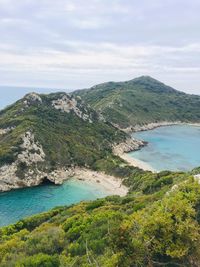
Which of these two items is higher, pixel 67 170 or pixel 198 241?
pixel 198 241

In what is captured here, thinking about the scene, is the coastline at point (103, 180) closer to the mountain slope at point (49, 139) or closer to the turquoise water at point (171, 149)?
the mountain slope at point (49, 139)

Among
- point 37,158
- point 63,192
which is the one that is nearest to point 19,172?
point 37,158

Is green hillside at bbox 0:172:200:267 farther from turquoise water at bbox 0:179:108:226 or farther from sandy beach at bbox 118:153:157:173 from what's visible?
sandy beach at bbox 118:153:157:173

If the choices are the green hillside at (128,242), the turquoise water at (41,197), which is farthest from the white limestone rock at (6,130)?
the green hillside at (128,242)

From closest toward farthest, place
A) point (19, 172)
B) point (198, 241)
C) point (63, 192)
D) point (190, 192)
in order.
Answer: point (198, 241)
point (190, 192)
point (63, 192)
point (19, 172)

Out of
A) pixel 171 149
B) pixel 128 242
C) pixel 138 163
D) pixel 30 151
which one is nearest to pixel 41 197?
pixel 30 151

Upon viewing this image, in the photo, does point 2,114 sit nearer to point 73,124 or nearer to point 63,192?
point 73,124

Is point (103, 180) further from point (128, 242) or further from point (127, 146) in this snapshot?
point (128, 242)

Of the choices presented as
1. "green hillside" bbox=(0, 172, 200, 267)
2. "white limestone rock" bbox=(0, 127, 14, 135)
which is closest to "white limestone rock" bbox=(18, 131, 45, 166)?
"white limestone rock" bbox=(0, 127, 14, 135)
